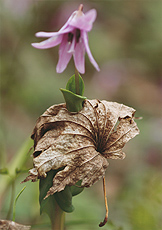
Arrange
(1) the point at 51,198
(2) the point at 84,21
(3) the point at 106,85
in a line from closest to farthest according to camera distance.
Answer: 1. (2) the point at 84,21
2. (1) the point at 51,198
3. (3) the point at 106,85

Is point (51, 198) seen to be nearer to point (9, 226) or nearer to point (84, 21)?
point (9, 226)

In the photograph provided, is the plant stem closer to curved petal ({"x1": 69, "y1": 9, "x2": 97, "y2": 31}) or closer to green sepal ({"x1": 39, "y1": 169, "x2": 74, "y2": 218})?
green sepal ({"x1": 39, "y1": 169, "x2": 74, "y2": 218})

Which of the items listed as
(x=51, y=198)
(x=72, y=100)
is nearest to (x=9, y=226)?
(x=51, y=198)

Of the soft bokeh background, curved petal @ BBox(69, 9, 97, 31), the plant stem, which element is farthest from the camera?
the soft bokeh background

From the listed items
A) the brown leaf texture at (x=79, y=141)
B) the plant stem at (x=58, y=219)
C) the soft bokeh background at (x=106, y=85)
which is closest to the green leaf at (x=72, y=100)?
the brown leaf texture at (x=79, y=141)

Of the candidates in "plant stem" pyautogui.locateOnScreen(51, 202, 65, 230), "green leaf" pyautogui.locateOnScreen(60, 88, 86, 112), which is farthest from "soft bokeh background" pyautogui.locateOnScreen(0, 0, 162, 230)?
"green leaf" pyautogui.locateOnScreen(60, 88, 86, 112)

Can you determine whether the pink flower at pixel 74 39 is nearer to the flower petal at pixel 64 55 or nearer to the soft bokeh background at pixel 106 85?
the flower petal at pixel 64 55

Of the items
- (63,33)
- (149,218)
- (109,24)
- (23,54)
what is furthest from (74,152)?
(109,24)
